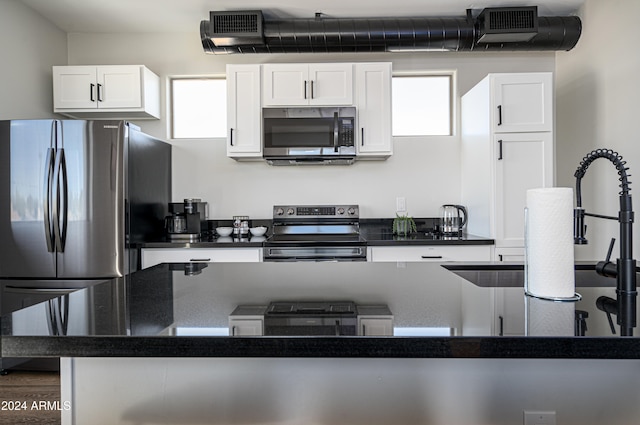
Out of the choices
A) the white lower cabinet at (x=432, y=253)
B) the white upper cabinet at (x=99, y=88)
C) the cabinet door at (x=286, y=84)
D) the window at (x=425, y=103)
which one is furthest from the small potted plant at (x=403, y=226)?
the white upper cabinet at (x=99, y=88)

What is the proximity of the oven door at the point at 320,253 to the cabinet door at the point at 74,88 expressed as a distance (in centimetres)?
204

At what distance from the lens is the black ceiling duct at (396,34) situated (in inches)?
120

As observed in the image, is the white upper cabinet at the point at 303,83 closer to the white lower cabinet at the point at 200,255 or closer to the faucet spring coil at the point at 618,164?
the white lower cabinet at the point at 200,255

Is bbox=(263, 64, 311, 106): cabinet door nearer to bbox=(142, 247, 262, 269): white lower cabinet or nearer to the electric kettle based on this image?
bbox=(142, 247, 262, 269): white lower cabinet

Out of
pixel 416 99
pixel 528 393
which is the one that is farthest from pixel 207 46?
pixel 528 393

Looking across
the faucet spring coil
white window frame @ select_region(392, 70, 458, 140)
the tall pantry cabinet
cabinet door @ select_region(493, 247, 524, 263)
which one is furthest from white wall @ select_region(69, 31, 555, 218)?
the faucet spring coil

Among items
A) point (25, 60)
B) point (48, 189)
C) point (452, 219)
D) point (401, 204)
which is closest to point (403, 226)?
point (401, 204)

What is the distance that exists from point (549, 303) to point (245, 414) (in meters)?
0.76

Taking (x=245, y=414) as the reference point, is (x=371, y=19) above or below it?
above

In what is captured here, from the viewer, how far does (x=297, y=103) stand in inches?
124

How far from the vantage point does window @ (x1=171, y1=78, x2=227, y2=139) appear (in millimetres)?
3689

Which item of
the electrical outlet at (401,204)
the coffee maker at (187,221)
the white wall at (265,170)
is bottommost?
the coffee maker at (187,221)

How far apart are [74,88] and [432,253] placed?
325cm

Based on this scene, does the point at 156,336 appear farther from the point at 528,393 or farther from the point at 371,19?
the point at 371,19
